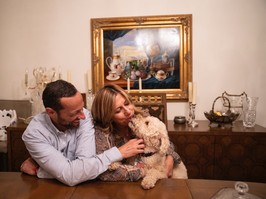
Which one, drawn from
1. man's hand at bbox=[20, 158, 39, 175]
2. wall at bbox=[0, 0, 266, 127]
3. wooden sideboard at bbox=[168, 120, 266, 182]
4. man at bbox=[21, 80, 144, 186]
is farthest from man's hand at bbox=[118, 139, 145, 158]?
wall at bbox=[0, 0, 266, 127]

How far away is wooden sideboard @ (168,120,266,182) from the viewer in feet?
7.60

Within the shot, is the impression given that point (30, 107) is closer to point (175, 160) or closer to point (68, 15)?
point (68, 15)

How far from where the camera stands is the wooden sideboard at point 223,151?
2.32 m

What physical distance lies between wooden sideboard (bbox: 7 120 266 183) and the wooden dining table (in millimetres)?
1231

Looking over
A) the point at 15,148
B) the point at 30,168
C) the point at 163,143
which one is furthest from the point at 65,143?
the point at 15,148

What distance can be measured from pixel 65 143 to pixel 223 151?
1595 millimetres

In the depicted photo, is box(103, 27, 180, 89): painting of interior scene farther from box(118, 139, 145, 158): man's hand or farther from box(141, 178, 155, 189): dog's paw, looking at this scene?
box(141, 178, 155, 189): dog's paw

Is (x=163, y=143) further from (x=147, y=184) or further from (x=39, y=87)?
(x=39, y=87)

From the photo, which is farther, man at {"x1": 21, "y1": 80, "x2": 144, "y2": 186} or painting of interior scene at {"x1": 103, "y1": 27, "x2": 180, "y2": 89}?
painting of interior scene at {"x1": 103, "y1": 27, "x2": 180, "y2": 89}

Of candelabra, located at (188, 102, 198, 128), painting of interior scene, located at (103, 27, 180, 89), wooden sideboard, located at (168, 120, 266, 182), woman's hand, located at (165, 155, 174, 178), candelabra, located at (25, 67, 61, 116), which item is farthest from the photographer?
painting of interior scene, located at (103, 27, 180, 89)

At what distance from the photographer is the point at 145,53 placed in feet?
9.52

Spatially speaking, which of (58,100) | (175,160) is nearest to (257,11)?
(175,160)

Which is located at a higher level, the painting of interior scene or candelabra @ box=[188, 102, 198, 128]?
the painting of interior scene

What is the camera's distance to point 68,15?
2.98m
